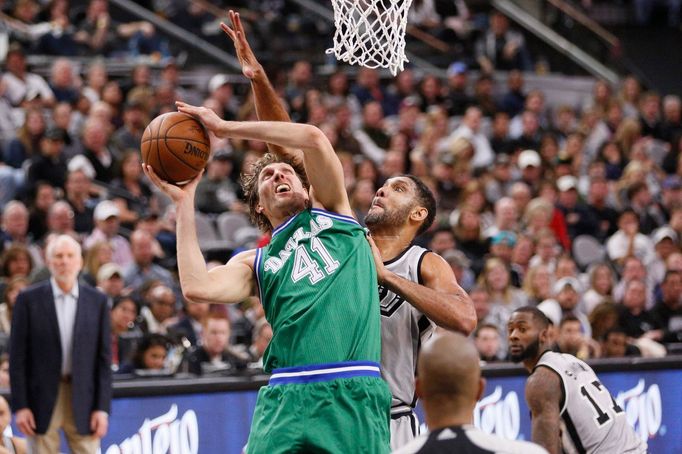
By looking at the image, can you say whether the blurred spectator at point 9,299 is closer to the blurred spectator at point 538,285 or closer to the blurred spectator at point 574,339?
the blurred spectator at point 574,339

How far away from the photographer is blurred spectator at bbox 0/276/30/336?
30.6 ft

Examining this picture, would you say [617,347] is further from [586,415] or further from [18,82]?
[18,82]

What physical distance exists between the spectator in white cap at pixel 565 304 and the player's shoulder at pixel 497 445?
704 centimetres

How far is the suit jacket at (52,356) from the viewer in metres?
7.83

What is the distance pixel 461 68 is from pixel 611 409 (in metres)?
11.4

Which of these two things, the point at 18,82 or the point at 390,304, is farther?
the point at 18,82

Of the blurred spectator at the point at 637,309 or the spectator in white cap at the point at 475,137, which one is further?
the spectator in white cap at the point at 475,137

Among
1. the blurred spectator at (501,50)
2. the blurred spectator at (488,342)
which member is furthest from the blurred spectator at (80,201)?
the blurred spectator at (501,50)

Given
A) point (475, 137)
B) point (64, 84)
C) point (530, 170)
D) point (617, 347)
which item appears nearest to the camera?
point (617, 347)

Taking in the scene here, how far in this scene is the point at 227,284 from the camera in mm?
5090

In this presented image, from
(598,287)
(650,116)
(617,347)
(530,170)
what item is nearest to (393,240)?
(617,347)

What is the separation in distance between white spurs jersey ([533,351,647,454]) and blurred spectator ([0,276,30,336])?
4.58 meters

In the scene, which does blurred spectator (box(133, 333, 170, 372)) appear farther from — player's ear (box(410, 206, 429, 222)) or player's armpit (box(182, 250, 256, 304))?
player's armpit (box(182, 250, 256, 304))

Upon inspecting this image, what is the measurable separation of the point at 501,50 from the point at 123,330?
1013 cm
